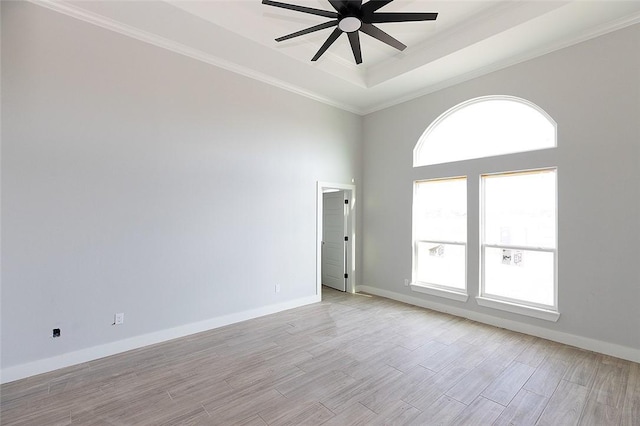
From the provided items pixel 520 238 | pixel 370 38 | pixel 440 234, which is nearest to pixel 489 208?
pixel 520 238

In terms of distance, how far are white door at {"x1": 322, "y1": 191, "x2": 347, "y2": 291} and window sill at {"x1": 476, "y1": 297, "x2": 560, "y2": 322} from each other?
101 inches

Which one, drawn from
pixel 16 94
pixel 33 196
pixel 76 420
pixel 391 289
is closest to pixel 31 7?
pixel 16 94

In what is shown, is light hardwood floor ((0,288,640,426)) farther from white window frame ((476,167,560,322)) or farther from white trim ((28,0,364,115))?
white trim ((28,0,364,115))

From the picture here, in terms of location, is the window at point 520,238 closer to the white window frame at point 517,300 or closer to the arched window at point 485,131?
the white window frame at point 517,300

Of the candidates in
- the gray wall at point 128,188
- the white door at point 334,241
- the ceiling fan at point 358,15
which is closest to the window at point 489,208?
the white door at point 334,241

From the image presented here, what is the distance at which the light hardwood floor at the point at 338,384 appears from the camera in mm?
2193

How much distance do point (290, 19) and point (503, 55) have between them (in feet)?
9.23

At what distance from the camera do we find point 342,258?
5895mm

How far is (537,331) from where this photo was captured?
12.0ft

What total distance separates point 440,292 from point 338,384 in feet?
8.88

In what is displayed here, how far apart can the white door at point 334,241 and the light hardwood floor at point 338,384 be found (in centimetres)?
225

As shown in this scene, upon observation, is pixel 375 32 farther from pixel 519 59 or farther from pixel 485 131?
pixel 485 131

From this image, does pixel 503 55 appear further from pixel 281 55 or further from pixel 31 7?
pixel 31 7

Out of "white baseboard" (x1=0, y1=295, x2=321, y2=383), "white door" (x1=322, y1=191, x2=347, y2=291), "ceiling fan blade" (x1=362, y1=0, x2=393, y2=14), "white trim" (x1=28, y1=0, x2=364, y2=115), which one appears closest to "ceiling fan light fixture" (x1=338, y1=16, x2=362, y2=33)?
"ceiling fan blade" (x1=362, y1=0, x2=393, y2=14)
